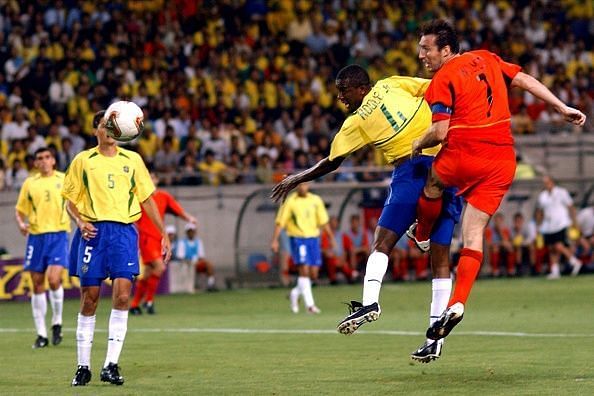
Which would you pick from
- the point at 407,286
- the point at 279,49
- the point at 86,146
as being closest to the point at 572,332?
the point at 407,286

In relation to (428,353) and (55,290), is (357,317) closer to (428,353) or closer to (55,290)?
(428,353)

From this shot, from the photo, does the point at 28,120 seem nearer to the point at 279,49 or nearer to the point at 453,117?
the point at 279,49

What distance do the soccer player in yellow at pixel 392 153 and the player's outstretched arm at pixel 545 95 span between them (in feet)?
3.42

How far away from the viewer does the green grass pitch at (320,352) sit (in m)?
11.2

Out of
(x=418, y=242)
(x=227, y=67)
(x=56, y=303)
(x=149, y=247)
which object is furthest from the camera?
(x=227, y=67)

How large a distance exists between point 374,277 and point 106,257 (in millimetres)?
2401

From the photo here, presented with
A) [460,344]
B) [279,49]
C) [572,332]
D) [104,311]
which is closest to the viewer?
[460,344]

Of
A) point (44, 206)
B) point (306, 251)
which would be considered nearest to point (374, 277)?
point (44, 206)

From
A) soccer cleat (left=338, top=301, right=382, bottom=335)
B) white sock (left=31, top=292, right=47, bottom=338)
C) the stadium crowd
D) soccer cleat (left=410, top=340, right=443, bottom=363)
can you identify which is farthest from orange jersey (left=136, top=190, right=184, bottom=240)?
soccer cleat (left=410, top=340, right=443, bottom=363)

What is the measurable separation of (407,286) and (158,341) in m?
12.2

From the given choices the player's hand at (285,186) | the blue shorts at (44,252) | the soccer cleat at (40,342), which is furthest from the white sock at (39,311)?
the player's hand at (285,186)

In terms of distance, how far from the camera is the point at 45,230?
1720cm

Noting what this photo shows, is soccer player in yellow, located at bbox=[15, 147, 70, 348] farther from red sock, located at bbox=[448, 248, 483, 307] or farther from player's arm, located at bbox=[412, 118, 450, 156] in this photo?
player's arm, located at bbox=[412, 118, 450, 156]

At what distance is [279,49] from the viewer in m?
33.4
